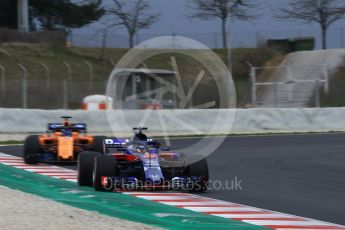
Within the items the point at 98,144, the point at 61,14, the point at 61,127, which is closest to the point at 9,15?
the point at 61,14

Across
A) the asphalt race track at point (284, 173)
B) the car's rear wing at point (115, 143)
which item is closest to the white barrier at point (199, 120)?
the asphalt race track at point (284, 173)

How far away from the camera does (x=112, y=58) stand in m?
52.3

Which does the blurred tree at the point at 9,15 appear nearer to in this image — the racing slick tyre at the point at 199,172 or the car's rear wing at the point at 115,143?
the car's rear wing at the point at 115,143

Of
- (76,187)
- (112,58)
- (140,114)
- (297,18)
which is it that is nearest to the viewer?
(76,187)

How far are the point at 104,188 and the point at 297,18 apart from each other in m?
47.1

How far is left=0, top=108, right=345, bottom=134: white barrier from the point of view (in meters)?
26.7

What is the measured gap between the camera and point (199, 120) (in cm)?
2836

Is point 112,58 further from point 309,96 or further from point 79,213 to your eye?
point 79,213

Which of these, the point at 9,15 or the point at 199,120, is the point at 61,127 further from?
the point at 9,15

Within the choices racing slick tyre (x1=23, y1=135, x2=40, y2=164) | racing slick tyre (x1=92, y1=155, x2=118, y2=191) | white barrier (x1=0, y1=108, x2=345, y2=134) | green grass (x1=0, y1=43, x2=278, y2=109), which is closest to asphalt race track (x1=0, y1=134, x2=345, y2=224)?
racing slick tyre (x1=23, y1=135, x2=40, y2=164)

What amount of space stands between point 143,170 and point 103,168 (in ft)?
2.39

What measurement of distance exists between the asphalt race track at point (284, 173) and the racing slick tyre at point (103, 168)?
1.63 m

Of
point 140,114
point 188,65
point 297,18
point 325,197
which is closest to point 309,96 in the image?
point 188,65

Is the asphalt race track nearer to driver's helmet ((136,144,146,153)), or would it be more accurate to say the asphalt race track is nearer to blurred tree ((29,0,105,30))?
driver's helmet ((136,144,146,153))
